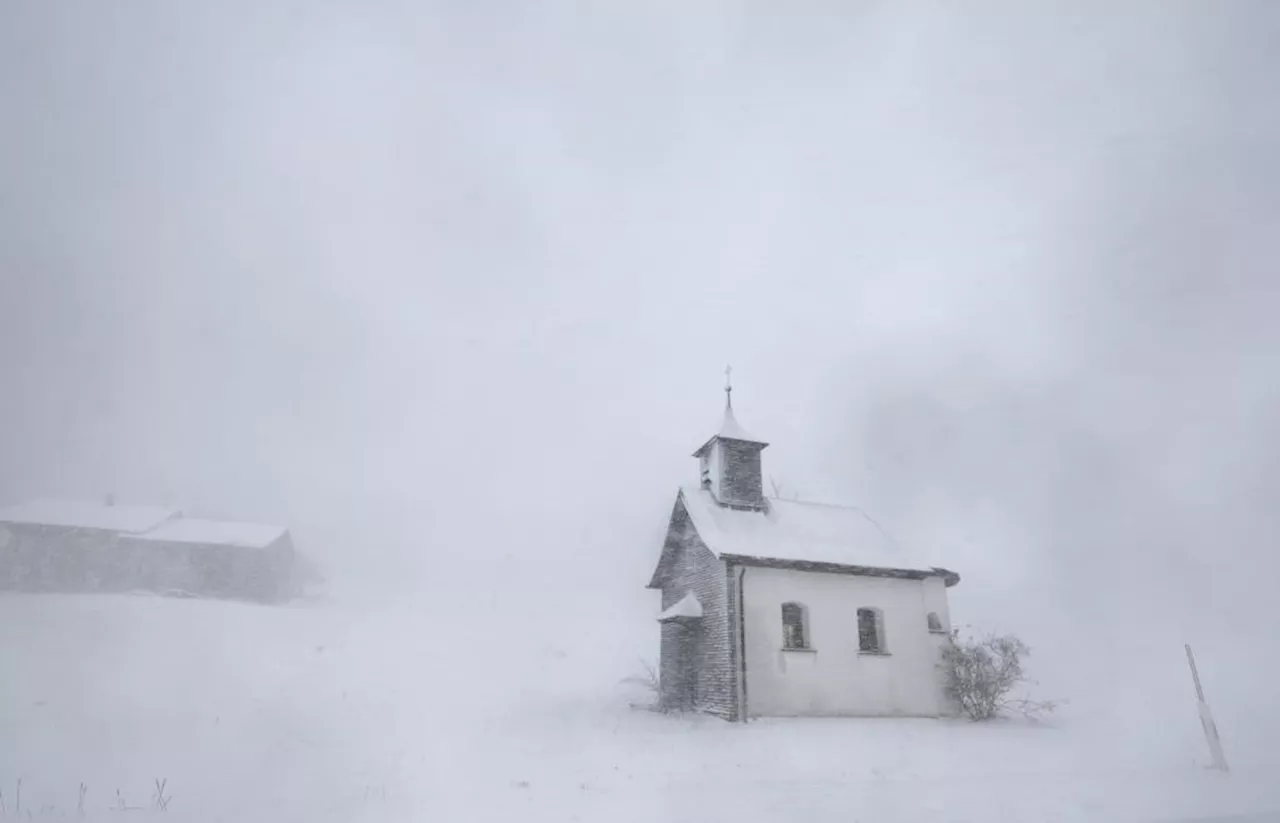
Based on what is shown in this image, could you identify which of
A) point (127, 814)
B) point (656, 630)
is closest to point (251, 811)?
point (127, 814)

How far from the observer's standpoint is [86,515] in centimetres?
2114

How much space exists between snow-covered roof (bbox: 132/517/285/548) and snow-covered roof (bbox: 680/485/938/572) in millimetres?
20070

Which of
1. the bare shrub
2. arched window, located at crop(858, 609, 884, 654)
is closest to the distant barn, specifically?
the bare shrub

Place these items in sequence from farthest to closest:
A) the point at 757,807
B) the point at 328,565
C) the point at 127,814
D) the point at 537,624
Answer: the point at 328,565
the point at 537,624
the point at 757,807
the point at 127,814

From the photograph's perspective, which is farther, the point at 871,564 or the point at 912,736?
the point at 871,564

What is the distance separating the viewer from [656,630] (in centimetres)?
2472

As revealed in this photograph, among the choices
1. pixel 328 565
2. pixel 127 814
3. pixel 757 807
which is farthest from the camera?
pixel 328 565

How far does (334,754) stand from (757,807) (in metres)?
6.83

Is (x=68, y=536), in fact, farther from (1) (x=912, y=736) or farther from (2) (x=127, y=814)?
(1) (x=912, y=736)

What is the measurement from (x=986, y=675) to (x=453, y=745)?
A: 14661mm

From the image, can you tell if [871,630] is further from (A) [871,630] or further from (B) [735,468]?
(B) [735,468]

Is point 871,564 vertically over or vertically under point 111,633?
over

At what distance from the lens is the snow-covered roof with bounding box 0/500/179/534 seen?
1862 cm

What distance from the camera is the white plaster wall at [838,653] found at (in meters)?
15.9
